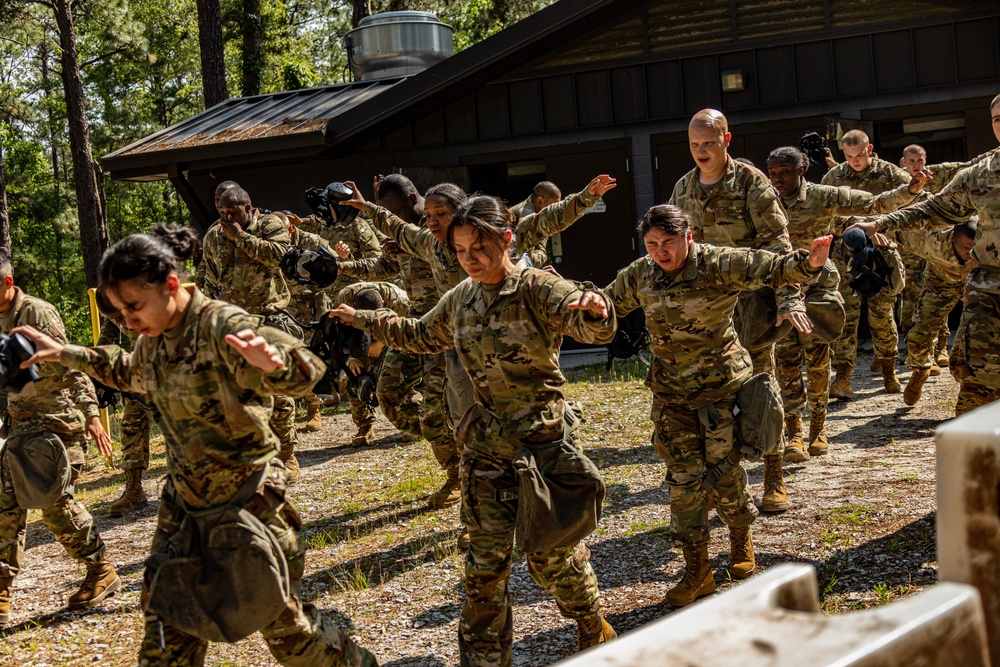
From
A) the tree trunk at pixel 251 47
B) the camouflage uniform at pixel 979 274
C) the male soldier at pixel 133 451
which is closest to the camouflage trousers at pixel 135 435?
the male soldier at pixel 133 451

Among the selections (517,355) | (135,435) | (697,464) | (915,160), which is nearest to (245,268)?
(135,435)

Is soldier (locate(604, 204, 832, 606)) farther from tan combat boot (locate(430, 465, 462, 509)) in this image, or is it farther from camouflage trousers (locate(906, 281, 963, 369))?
camouflage trousers (locate(906, 281, 963, 369))

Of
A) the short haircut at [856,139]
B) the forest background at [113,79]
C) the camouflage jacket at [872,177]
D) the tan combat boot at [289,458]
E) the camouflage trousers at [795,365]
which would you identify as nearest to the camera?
the camouflage trousers at [795,365]

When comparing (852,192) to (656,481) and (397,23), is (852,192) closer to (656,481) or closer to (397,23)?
(656,481)

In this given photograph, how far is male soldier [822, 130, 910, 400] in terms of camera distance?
1003 cm

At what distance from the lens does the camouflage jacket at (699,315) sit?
532 centimetres

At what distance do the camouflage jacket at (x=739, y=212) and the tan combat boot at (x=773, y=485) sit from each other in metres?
1.32

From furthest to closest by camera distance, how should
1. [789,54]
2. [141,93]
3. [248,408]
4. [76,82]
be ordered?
[141,93] < [76,82] < [789,54] < [248,408]

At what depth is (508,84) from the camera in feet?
47.5

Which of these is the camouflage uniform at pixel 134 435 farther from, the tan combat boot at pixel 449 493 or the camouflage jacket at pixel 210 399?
the camouflage jacket at pixel 210 399

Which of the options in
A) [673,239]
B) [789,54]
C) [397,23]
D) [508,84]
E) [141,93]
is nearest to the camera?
[673,239]

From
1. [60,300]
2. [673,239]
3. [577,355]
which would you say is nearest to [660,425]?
[673,239]

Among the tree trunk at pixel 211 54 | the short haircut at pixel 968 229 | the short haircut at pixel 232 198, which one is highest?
the tree trunk at pixel 211 54

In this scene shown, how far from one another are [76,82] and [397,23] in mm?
10276
